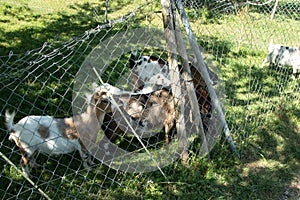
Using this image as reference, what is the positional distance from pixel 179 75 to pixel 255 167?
67.1 inches

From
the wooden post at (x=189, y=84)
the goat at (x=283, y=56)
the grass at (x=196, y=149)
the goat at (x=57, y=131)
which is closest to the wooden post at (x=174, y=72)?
the wooden post at (x=189, y=84)

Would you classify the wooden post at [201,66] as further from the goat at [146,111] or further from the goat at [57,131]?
the goat at [57,131]

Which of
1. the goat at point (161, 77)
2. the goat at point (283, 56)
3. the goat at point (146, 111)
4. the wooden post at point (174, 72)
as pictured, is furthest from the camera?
the goat at point (283, 56)

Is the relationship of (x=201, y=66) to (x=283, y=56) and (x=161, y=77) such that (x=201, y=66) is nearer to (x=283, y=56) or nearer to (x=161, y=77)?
(x=161, y=77)

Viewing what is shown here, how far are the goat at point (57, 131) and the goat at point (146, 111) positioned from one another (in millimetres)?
334

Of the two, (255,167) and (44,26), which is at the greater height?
(44,26)

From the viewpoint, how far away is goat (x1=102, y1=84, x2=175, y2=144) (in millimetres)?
4327

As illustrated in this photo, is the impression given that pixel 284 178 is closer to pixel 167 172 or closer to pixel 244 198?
pixel 244 198

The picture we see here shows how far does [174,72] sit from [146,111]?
0.99 meters

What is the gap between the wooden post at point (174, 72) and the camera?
3.43 metres

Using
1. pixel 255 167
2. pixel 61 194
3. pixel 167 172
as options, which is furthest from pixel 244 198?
pixel 61 194

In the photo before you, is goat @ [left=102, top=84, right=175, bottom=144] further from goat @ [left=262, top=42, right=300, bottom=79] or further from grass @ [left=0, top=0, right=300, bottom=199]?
goat @ [left=262, top=42, right=300, bottom=79]

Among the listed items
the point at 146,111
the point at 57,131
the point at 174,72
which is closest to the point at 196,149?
the point at 146,111

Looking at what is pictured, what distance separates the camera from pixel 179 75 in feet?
12.5
